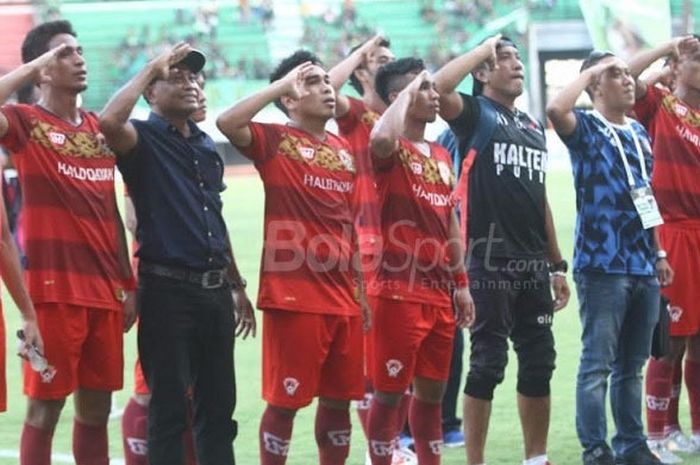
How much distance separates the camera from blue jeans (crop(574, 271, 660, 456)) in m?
7.23

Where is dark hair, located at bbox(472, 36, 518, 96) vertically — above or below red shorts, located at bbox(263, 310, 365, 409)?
→ above

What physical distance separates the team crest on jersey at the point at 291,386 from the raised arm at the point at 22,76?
5.44ft

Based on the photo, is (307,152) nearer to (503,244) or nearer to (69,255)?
(503,244)

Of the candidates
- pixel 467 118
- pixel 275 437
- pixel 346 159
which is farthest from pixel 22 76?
pixel 467 118

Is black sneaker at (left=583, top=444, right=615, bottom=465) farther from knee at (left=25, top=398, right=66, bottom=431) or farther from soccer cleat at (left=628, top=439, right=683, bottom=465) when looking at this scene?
knee at (left=25, top=398, right=66, bottom=431)

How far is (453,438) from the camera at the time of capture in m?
8.38

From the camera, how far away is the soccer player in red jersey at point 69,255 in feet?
19.2

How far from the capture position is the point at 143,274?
5961 mm

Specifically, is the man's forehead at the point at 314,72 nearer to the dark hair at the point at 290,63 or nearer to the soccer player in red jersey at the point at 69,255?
the dark hair at the point at 290,63

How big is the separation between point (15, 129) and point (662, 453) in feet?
12.8

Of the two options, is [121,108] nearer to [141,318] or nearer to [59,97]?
[59,97]

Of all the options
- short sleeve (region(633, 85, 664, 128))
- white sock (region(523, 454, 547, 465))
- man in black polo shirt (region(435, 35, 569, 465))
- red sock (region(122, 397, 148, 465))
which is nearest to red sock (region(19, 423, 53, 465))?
red sock (region(122, 397, 148, 465))

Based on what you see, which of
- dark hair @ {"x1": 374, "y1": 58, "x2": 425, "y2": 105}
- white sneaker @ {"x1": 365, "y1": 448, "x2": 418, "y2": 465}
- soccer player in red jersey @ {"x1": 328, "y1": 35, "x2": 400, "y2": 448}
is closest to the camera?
dark hair @ {"x1": 374, "y1": 58, "x2": 425, "y2": 105}

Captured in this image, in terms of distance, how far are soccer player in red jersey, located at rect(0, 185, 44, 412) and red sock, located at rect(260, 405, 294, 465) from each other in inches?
50.4
